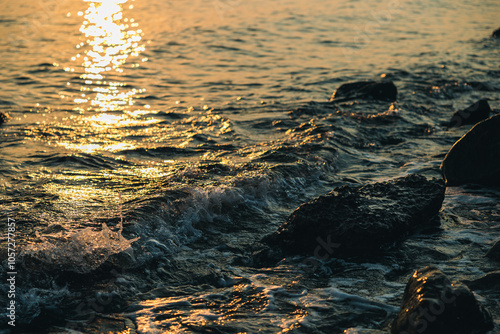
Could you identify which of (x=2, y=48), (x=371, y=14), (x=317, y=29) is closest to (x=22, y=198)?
(x=2, y=48)

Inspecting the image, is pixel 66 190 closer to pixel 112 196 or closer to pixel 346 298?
pixel 112 196

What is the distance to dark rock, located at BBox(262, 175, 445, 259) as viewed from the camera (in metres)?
5.09

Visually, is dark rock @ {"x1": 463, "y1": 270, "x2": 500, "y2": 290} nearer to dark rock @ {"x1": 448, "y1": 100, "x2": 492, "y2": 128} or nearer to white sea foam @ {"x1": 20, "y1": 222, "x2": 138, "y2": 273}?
white sea foam @ {"x1": 20, "y1": 222, "x2": 138, "y2": 273}

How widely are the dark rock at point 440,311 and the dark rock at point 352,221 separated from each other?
4.09ft

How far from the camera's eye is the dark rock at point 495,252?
16.0 feet

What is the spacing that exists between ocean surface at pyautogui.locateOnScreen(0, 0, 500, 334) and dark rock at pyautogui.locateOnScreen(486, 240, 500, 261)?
11 centimetres

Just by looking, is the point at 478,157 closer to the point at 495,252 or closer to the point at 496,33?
the point at 495,252

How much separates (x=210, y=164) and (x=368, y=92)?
17.5 ft

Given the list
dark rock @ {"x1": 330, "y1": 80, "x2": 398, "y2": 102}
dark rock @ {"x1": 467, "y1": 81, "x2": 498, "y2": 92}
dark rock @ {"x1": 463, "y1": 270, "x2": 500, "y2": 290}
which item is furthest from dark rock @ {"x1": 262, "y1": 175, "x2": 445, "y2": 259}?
dark rock @ {"x1": 467, "y1": 81, "x2": 498, "y2": 92}

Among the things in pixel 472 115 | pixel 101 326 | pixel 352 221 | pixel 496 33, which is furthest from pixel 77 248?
pixel 496 33

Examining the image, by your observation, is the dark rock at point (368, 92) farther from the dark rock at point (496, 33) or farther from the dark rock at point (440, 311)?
the dark rock at point (496, 33)

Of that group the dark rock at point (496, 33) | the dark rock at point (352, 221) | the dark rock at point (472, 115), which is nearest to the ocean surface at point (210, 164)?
the dark rock at point (352, 221)

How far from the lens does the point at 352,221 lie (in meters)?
5.16

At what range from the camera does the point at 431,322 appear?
354cm
